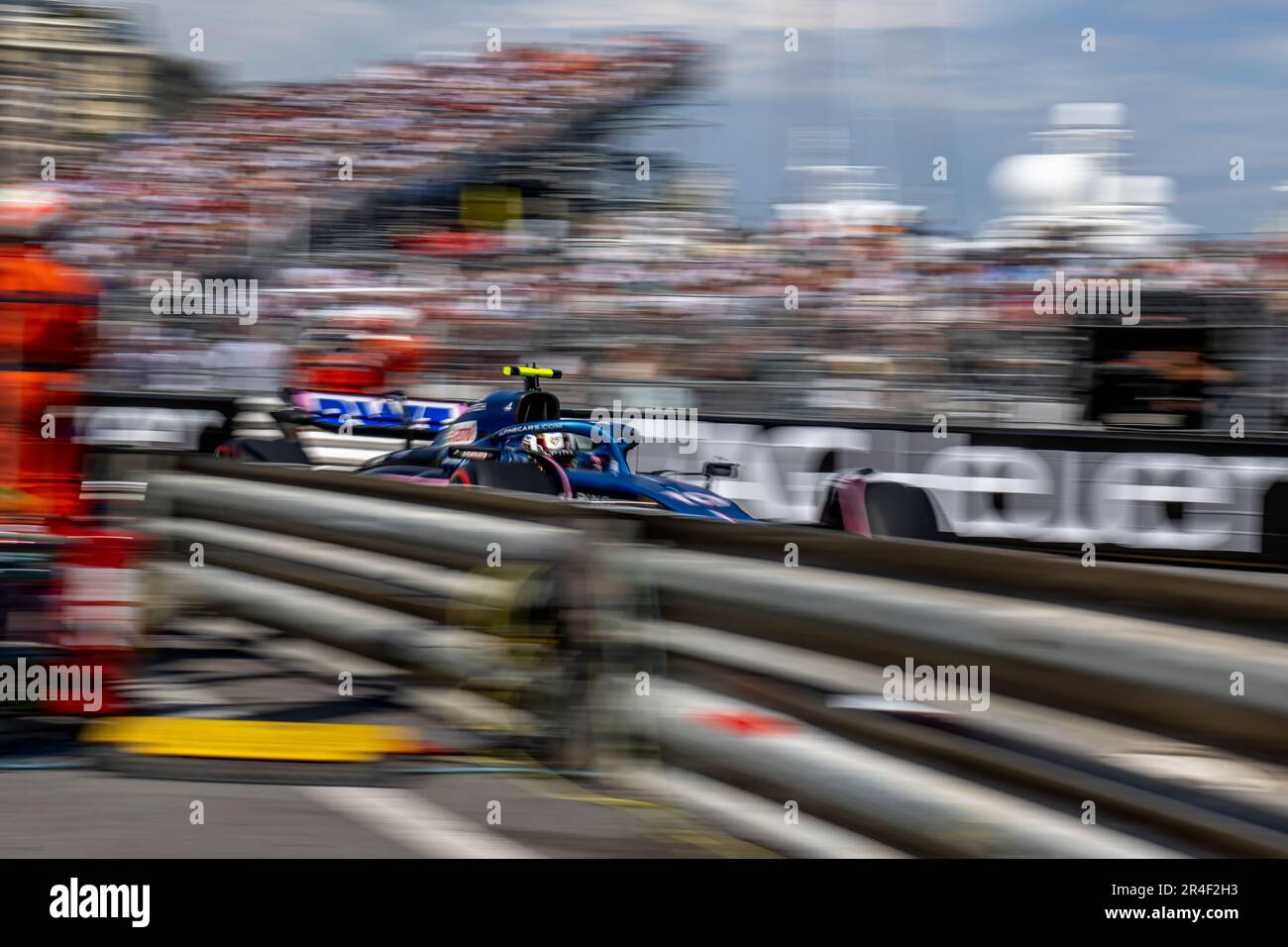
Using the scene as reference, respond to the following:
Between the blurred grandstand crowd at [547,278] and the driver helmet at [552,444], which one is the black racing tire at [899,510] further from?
the blurred grandstand crowd at [547,278]

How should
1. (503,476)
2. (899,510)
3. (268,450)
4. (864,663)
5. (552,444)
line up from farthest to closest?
(268,450), (552,444), (503,476), (899,510), (864,663)

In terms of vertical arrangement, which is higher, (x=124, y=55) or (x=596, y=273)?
(x=124, y=55)

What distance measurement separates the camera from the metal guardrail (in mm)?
2549

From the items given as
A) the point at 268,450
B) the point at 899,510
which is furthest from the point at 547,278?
the point at 899,510

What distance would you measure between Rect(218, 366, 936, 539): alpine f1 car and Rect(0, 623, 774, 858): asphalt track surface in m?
2.06

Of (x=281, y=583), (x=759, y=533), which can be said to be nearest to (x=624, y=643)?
(x=759, y=533)

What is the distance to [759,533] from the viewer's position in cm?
378

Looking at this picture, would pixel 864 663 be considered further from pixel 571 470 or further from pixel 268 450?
pixel 268 450

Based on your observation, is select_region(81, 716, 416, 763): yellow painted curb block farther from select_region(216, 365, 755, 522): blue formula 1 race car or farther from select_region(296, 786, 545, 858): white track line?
select_region(216, 365, 755, 522): blue formula 1 race car

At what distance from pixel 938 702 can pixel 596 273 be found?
12.4 m

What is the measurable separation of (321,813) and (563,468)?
5.63 meters

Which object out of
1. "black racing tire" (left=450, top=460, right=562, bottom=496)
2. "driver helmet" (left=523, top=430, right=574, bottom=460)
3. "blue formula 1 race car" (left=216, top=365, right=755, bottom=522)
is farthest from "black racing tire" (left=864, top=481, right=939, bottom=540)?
"driver helmet" (left=523, top=430, right=574, bottom=460)

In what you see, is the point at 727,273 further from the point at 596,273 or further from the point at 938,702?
the point at 938,702

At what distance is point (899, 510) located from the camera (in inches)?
298
